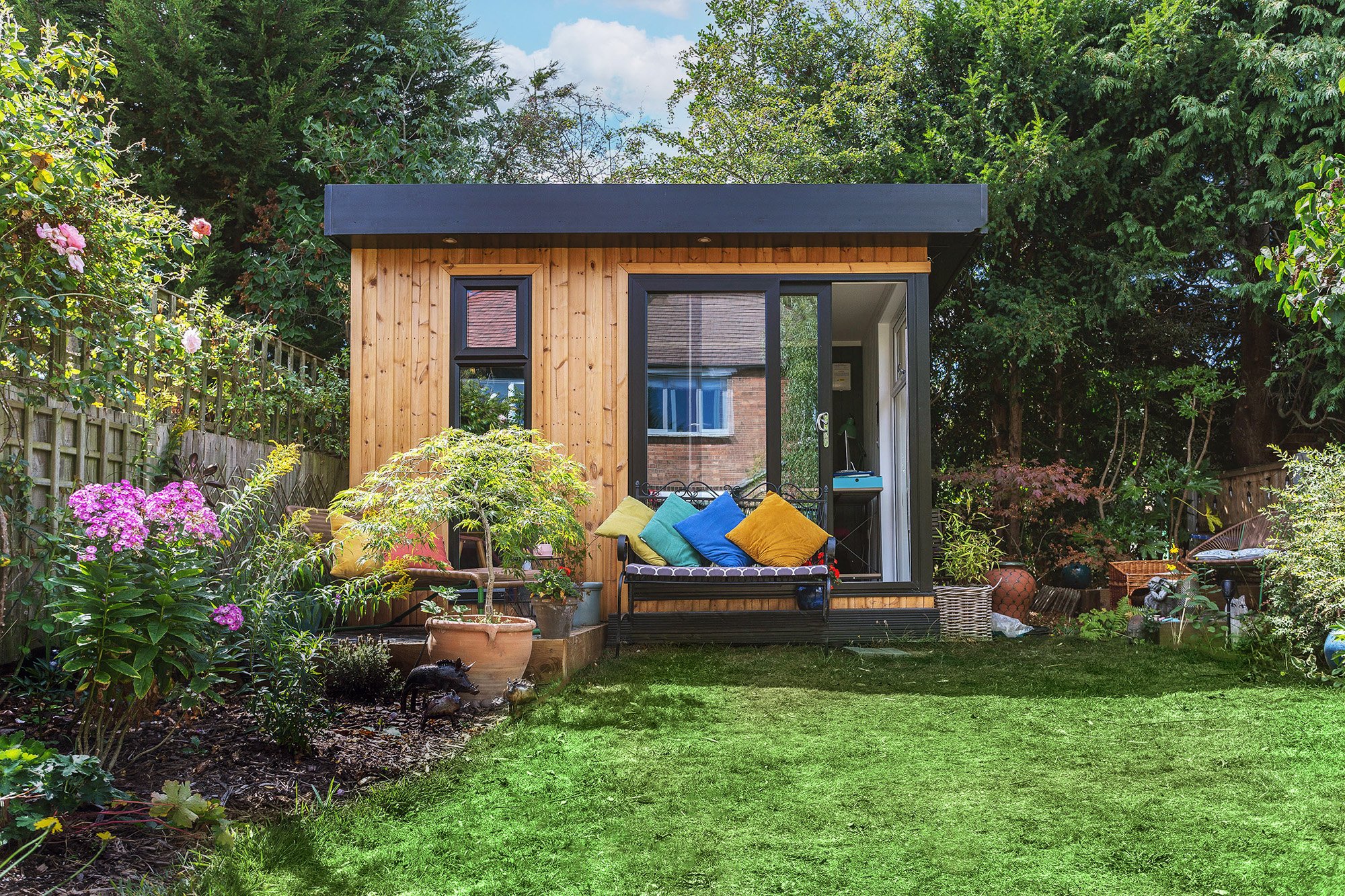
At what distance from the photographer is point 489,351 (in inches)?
260

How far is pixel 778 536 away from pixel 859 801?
3.24m

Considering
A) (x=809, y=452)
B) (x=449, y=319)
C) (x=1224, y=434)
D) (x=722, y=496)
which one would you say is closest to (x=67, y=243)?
(x=449, y=319)

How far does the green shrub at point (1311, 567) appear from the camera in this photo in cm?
489

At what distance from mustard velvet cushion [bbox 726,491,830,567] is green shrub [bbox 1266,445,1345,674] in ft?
7.90

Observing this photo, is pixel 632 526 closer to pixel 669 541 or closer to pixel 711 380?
pixel 669 541

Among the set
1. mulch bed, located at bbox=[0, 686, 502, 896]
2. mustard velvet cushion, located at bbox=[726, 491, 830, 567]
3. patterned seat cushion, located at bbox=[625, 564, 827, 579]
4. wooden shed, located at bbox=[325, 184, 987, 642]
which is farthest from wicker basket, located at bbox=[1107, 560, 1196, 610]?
mulch bed, located at bbox=[0, 686, 502, 896]

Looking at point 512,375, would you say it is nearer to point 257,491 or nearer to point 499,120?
point 257,491

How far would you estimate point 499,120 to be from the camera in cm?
1469

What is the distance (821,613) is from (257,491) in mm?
3662

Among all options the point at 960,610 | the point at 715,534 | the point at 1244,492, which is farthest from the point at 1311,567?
the point at 1244,492

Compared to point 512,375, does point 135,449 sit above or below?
below

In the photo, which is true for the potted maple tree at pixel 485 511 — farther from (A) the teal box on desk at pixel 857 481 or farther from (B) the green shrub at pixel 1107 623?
(B) the green shrub at pixel 1107 623

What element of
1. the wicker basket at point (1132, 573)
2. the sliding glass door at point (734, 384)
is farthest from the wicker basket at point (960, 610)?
the wicker basket at point (1132, 573)

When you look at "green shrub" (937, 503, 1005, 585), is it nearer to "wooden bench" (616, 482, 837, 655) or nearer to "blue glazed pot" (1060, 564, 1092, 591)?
"wooden bench" (616, 482, 837, 655)
